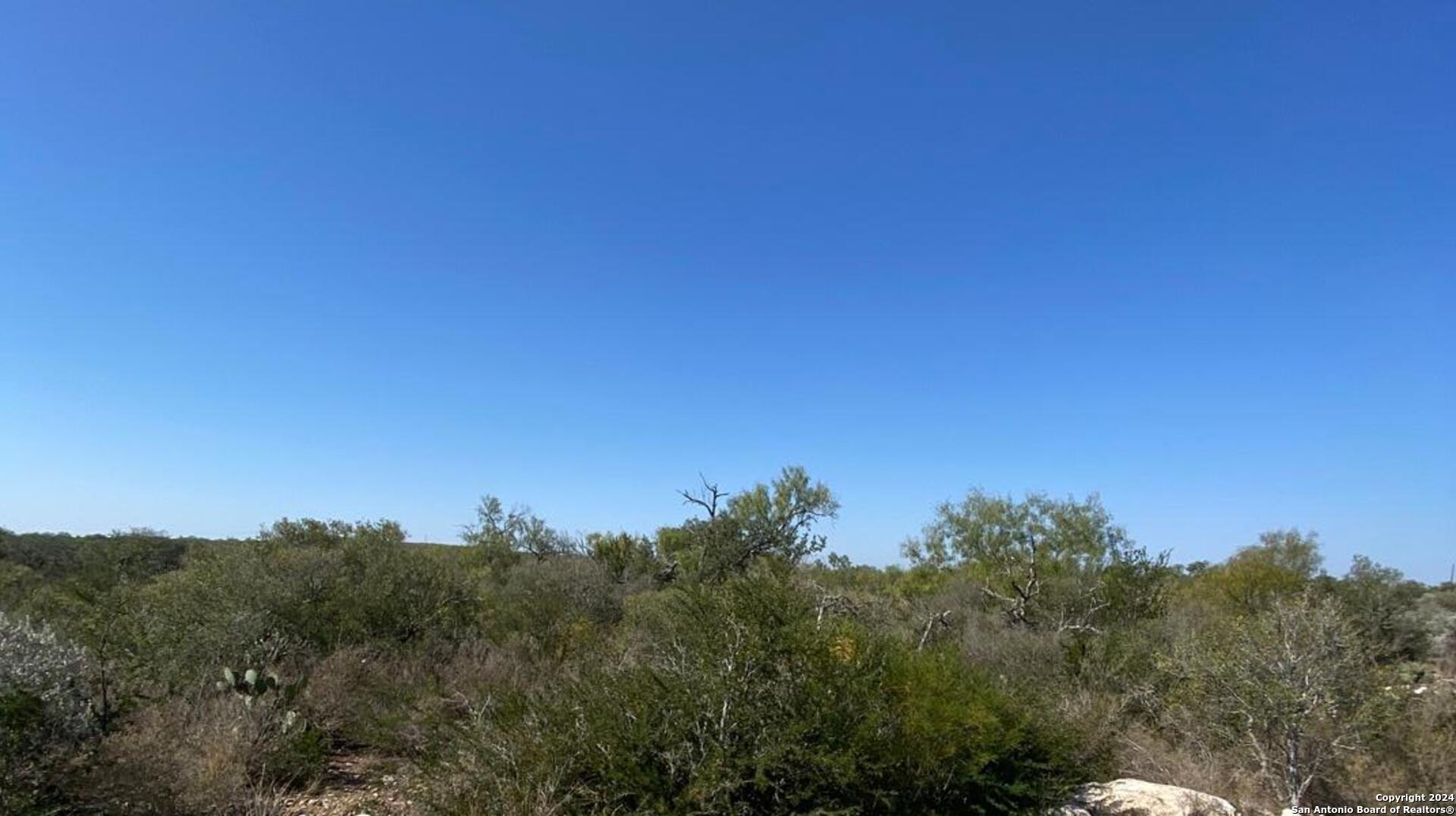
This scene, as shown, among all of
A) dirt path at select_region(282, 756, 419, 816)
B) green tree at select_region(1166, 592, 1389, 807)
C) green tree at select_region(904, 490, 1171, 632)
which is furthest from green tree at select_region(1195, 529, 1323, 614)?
dirt path at select_region(282, 756, 419, 816)

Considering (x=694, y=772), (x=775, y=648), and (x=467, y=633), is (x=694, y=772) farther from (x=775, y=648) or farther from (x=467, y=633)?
(x=467, y=633)

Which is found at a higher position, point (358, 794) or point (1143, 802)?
point (1143, 802)

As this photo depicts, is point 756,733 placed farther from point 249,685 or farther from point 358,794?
point 249,685

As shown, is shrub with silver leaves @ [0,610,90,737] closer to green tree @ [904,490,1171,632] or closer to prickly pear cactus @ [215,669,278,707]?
prickly pear cactus @ [215,669,278,707]

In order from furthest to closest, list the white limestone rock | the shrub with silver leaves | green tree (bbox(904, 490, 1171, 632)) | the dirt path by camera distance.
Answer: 1. green tree (bbox(904, 490, 1171, 632))
2. the white limestone rock
3. the dirt path
4. the shrub with silver leaves

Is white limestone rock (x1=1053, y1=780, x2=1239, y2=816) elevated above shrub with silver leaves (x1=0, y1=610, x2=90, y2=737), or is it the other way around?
shrub with silver leaves (x1=0, y1=610, x2=90, y2=737)

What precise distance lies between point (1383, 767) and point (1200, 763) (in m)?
1.73

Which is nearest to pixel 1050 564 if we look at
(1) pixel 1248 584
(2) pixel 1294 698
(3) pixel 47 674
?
(1) pixel 1248 584

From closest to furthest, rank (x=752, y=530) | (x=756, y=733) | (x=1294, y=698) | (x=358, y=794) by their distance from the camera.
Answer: (x=756, y=733)
(x=358, y=794)
(x=1294, y=698)
(x=752, y=530)

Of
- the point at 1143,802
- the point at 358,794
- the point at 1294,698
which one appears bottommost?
the point at 358,794

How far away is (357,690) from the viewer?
9.45m

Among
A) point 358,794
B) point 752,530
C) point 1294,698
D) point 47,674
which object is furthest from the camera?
point 752,530

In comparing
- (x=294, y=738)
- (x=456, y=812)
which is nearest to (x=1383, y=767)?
(x=456, y=812)

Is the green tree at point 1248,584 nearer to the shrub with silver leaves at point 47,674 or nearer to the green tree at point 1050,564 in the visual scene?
the green tree at point 1050,564
